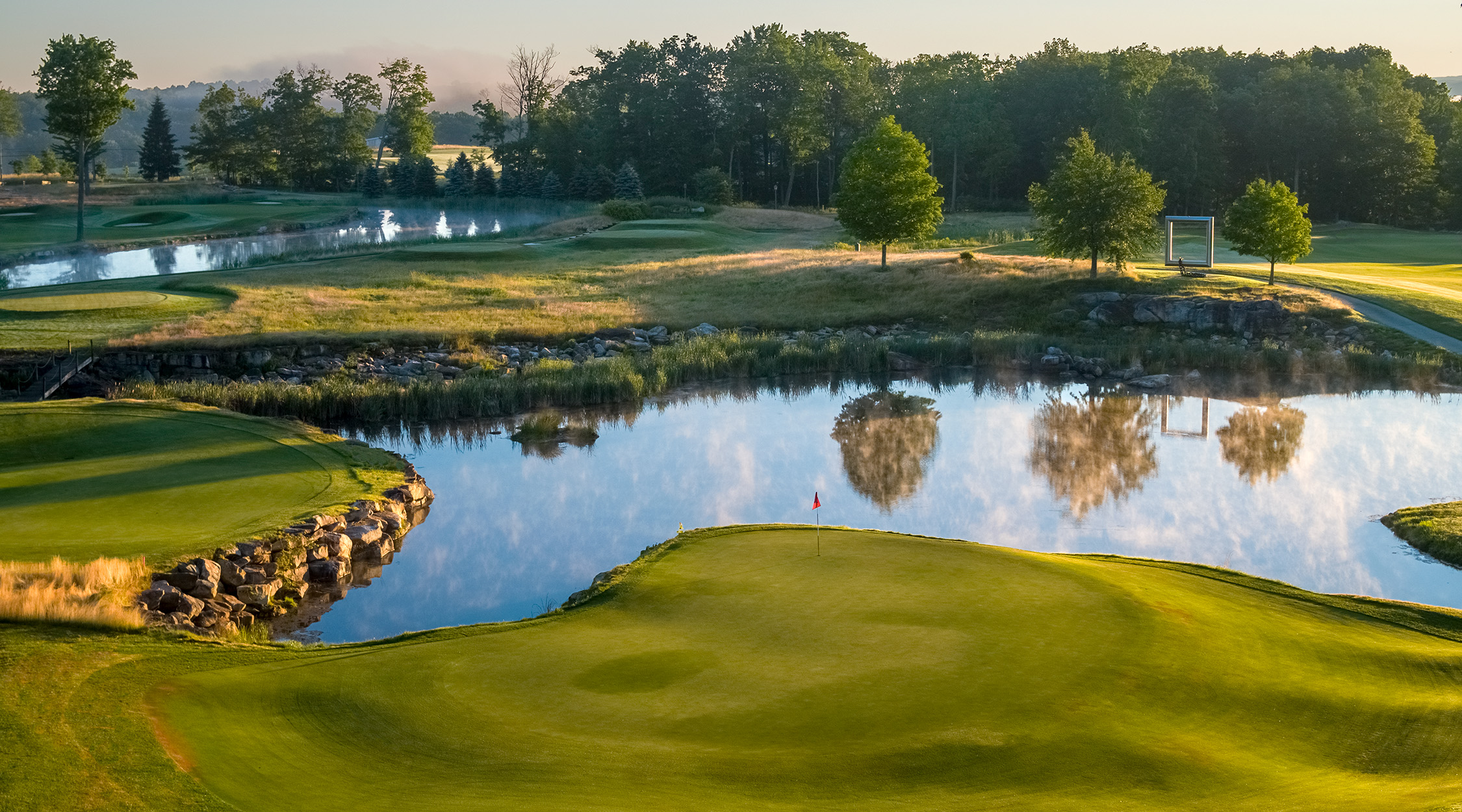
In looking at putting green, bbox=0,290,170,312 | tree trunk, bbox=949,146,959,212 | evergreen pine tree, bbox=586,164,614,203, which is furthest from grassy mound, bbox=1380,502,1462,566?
evergreen pine tree, bbox=586,164,614,203

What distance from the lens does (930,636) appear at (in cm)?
1189

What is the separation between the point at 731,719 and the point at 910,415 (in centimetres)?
2135

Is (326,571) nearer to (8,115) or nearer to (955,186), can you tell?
(955,186)

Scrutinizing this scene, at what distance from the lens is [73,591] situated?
13406 mm

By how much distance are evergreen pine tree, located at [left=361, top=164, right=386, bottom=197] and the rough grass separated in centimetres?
10176

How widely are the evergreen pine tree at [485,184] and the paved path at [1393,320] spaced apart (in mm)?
79123

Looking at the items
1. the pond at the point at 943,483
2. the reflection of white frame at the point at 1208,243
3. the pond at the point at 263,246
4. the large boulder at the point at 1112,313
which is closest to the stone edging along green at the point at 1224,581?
the pond at the point at 943,483

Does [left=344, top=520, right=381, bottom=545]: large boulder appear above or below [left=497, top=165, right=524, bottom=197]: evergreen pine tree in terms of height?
below

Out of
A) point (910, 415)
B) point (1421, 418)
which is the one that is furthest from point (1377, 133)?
point (910, 415)

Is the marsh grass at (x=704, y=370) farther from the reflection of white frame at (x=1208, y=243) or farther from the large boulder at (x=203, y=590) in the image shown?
the large boulder at (x=203, y=590)

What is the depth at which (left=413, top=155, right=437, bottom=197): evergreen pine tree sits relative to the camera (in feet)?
358

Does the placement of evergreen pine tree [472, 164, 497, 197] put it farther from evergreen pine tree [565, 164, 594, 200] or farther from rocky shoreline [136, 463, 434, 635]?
rocky shoreline [136, 463, 434, 635]

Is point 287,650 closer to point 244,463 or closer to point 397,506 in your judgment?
point 397,506

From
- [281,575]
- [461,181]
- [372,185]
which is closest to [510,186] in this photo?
[461,181]
